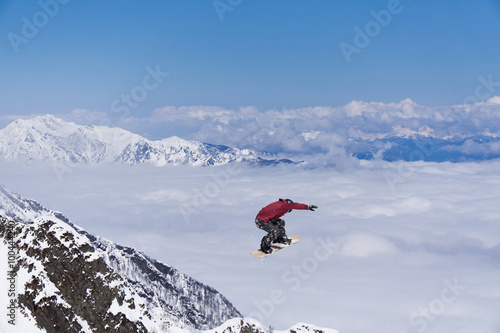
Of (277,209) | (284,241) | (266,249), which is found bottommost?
(266,249)

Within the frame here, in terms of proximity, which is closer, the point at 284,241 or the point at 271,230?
the point at 271,230

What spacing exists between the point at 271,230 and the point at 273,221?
0.62 metres

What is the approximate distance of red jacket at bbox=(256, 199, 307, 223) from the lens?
22422mm

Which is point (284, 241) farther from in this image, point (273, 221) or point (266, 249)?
point (273, 221)

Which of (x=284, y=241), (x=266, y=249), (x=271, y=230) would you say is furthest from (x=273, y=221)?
(x=266, y=249)

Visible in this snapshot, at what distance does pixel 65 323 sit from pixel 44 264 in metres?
9.66

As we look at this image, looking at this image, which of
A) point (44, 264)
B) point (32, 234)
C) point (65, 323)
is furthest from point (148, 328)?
point (32, 234)

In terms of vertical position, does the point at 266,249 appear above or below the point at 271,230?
below

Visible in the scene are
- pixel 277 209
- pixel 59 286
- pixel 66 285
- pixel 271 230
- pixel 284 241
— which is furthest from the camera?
pixel 66 285

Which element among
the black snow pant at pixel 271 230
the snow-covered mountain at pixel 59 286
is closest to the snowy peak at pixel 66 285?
the snow-covered mountain at pixel 59 286

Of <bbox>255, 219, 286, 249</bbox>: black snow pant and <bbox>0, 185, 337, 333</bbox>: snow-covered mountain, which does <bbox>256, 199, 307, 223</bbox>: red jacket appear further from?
<bbox>0, 185, 337, 333</bbox>: snow-covered mountain

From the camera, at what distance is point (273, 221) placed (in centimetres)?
2456

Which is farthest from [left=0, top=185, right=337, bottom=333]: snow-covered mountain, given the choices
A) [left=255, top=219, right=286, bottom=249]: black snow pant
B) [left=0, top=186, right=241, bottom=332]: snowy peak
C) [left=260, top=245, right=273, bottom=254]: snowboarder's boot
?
[left=255, top=219, right=286, bottom=249]: black snow pant

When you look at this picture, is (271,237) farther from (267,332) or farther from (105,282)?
(267,332)
